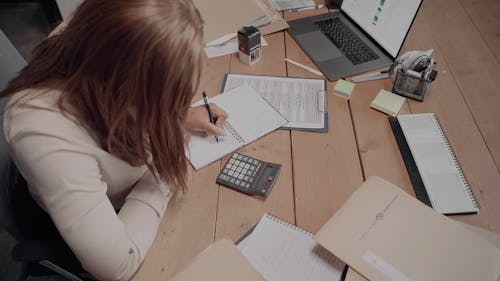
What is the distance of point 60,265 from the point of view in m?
0.90

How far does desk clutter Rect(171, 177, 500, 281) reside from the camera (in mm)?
746

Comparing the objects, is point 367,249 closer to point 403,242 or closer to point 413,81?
point 403,242

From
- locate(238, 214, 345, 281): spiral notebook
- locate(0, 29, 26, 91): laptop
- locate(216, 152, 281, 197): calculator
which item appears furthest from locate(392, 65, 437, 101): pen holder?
locate(0, 29, 26, 91): laptop

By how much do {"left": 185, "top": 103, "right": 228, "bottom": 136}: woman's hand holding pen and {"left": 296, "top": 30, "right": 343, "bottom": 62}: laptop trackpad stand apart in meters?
0.43

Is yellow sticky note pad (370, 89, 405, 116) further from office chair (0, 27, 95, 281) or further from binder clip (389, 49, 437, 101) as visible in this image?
office chair (0, 27, 95, 281)

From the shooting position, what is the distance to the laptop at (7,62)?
1041mm

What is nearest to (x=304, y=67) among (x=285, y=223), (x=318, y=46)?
(x=318, y=46)

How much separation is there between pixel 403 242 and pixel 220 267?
1.23ft

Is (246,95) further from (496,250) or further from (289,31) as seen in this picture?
(496,250)

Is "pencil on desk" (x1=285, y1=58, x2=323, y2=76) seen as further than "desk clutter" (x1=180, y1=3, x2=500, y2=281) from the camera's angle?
Yes

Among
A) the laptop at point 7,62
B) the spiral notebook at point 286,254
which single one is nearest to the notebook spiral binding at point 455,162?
the spiral notebook at point 286,254

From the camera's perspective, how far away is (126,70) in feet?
2.16

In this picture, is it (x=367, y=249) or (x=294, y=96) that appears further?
(x=294, y=96)

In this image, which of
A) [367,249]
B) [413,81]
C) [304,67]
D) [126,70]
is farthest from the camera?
[304,67]
